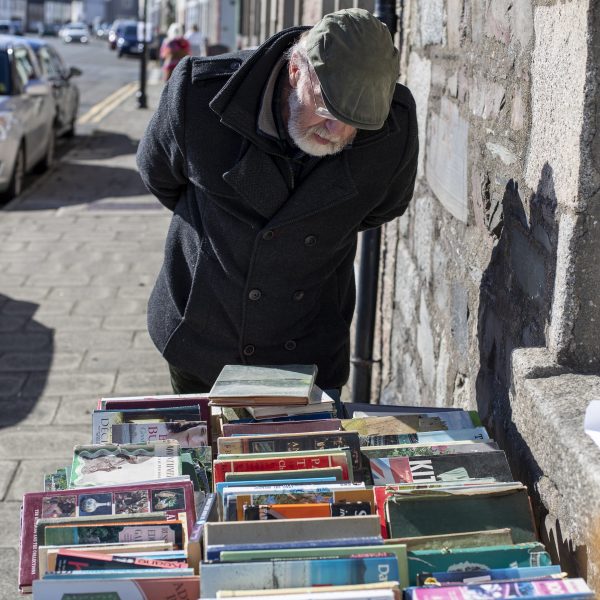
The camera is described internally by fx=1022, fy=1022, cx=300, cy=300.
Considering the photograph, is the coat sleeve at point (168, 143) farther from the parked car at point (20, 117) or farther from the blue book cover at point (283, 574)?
the parked car at point (20, 117)

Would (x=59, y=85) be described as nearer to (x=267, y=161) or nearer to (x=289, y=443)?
(x=267, y=161)

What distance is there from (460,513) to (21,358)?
14.1 feet

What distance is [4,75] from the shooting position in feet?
35.5

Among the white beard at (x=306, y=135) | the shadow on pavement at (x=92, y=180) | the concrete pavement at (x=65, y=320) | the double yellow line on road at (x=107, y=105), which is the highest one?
the white beard at (x=306, y=135)

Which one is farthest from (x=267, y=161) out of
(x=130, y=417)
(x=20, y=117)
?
(x=20, y=117)

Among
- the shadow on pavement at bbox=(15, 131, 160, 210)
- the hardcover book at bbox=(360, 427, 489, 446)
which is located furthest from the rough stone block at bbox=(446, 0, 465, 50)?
the shadow on pavement at bbox=(15, 131, 160, 210)

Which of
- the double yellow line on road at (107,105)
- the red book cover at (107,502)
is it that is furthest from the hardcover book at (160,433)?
the double yellow line on road at (107,105)

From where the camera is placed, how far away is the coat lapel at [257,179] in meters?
2.67

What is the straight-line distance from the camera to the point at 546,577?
163 centimetres

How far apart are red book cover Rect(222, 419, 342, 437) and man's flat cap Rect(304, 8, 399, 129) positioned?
2.24ft

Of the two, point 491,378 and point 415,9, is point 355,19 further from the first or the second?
point 415,9

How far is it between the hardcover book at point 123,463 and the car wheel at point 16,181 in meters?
8.86

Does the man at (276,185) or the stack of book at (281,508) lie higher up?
the man at (276,185)

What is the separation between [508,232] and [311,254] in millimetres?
553
